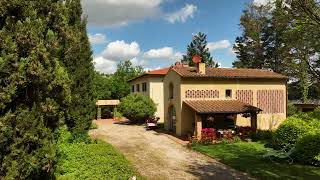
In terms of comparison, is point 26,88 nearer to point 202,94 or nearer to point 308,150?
point 308,150

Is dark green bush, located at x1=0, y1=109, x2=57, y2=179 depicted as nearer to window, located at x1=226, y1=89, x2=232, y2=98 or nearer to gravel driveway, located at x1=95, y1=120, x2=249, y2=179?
gravel driveway, located at x1=95, y1=120, x2=249, y2=179

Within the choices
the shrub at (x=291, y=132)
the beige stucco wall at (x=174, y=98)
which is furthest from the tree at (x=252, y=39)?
the shrub at (x=291, y=132)

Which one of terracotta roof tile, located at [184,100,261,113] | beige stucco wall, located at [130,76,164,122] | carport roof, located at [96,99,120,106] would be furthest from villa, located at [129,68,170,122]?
terracotta roof tile, located at [184,100,261,113]

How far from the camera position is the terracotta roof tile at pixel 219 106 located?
1163 inches

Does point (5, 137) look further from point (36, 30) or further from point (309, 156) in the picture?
point (309, 156)

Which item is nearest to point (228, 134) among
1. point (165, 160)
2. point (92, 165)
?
point (165, 160)

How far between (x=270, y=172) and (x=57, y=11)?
43.7 feet

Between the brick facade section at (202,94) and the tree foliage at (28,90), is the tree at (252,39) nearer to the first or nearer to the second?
the brick facade section at (202,94)

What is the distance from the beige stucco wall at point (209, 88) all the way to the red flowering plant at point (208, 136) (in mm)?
3064

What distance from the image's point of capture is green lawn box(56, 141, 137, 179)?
1391 centimetres

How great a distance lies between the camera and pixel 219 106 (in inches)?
1210

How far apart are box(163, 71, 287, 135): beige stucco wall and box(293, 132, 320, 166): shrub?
1191 cm

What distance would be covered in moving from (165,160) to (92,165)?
703 cm

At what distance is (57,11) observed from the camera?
1184 centimetres
